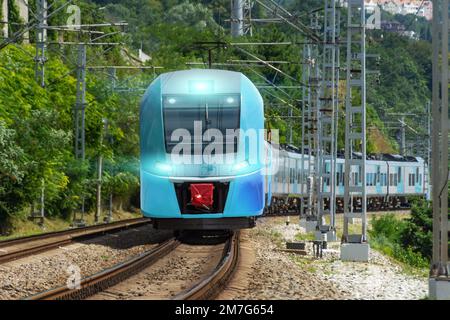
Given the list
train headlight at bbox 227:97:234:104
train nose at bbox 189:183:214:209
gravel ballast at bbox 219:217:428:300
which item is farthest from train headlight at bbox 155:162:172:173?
gravel ballast at bbox 219:217:428:300

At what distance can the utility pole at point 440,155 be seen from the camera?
13.9 metres

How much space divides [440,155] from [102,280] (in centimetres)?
526

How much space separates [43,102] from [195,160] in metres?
16.4

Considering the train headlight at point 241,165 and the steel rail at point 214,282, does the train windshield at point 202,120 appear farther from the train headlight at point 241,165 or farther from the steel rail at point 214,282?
the steel rail at point 214,282

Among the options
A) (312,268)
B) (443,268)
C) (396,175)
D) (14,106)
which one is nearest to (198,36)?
(396,175)

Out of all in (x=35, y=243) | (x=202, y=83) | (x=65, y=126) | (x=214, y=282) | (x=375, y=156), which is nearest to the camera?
(x=214, y=282)

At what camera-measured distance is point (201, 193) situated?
73.8ft

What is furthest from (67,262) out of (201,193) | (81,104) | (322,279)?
(81,104)

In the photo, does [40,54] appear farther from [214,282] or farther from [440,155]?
[440,155]

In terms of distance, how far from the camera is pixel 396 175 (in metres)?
71.8

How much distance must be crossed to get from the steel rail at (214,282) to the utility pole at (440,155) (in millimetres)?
2968

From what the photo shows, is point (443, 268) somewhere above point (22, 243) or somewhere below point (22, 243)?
above
